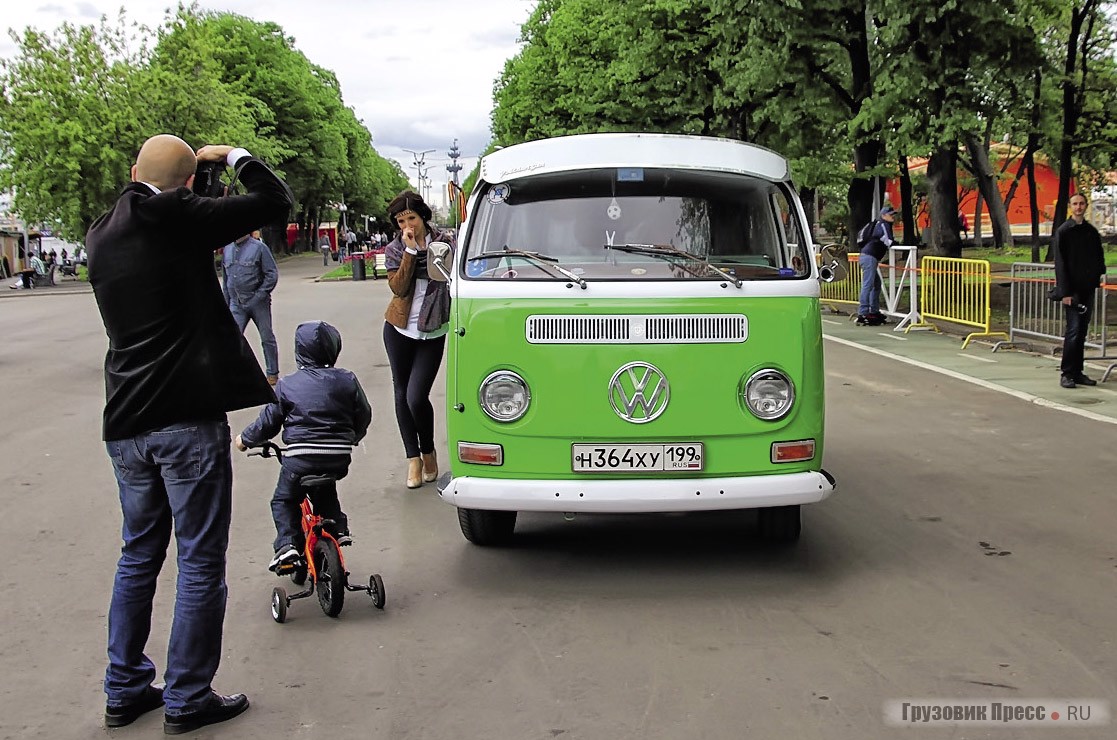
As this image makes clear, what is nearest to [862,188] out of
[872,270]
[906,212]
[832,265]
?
[906,212]

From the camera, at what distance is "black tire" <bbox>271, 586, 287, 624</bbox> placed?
18.2 feet

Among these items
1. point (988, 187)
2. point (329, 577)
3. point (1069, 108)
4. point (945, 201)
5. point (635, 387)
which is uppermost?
point (1069, 108)

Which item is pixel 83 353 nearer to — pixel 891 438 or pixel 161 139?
pixel 891 438

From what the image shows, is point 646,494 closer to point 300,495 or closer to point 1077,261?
point 300,495

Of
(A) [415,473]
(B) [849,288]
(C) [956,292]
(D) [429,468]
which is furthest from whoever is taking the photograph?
(B) [849,288]

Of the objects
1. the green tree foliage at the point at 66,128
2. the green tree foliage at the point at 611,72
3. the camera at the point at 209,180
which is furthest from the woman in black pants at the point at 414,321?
the green tree foliage at the point at 66,128

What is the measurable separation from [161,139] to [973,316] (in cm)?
1524

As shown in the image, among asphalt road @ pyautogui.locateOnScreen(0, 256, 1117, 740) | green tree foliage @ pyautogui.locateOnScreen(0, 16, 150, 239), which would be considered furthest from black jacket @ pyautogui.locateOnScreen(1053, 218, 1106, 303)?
green tree foliage @ pyautogui.locateOnScreen(0, 16, 150, 239)

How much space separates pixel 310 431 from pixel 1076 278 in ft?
30.3

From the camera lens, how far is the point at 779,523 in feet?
21.9

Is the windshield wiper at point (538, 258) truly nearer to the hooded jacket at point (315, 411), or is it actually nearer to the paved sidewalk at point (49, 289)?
the hooded jacket at point (315, 411)

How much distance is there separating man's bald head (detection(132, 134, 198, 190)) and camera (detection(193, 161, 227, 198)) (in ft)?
0.50

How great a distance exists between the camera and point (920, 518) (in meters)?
7.46

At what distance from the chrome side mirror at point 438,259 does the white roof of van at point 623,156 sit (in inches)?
19.7
